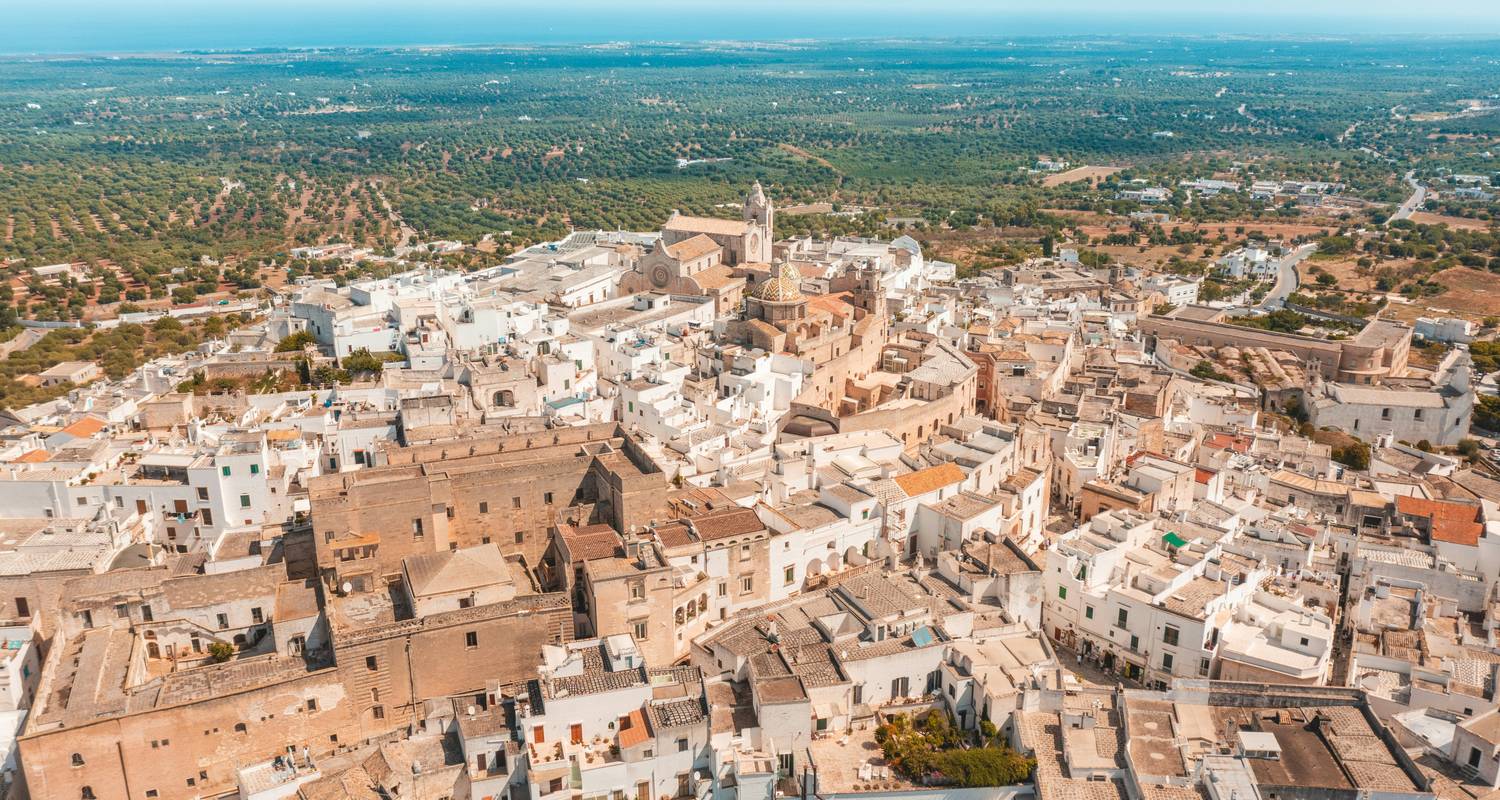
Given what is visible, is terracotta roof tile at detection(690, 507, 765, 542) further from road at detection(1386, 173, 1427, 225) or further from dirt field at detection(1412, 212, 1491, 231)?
road at detection(1386, 173, 1427, 225)

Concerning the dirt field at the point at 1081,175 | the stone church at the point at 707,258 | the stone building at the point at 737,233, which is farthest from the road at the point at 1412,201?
the stone church at the point at 707,258

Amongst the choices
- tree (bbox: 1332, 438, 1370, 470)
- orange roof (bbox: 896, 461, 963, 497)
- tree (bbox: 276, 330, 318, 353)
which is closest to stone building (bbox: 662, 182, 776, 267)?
tree (bbox: 276, 330, 318, 353)

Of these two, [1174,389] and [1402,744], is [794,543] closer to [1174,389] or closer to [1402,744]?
[1402,744]

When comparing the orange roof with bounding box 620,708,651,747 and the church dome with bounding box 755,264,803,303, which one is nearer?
the orange roof with bounding box 620,708,651,747

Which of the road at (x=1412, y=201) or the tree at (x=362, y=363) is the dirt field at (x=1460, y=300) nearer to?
the road at (x=1412, y=201)

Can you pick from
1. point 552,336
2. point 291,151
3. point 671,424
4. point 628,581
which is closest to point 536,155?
point 291,151

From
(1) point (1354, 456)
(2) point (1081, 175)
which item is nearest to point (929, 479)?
(1) point (1354, 456)

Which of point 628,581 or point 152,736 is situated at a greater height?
point 628,581
